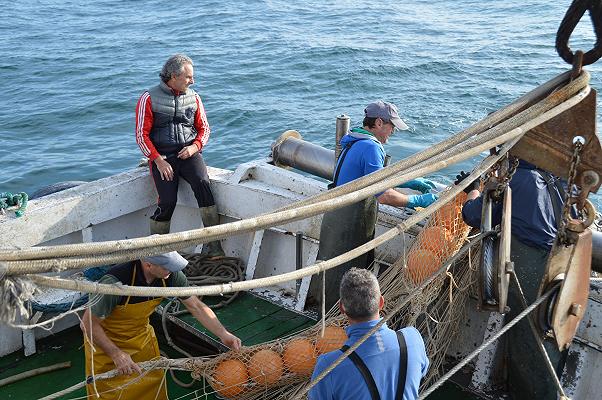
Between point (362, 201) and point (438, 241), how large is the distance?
0.67 meters

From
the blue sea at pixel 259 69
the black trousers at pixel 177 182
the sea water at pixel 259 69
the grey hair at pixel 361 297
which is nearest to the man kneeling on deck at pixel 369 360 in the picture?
the grey hair at pixel 361 297

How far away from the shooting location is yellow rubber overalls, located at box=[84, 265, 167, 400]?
4.27 metres

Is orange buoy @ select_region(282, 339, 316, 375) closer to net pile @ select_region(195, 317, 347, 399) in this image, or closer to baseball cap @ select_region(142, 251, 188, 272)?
net pile @ select_region(195, 317, 347, 399)

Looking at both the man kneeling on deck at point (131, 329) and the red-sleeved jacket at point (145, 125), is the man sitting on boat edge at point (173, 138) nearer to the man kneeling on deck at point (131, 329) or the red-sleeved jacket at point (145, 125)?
the red-sleeved jacket at point (145, 125)

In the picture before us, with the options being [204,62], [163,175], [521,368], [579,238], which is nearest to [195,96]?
[163,175]

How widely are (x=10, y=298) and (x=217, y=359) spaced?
8.60 ft

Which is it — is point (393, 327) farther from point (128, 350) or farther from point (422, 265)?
point (128, 350)

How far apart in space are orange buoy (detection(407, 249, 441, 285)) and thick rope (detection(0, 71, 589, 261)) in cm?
178

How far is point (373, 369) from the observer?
307 cm

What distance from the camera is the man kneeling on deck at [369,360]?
3.07m

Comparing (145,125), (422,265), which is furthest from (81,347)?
(422,265)

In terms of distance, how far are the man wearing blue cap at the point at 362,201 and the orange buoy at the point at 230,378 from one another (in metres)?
1.19

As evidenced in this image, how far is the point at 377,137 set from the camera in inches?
204

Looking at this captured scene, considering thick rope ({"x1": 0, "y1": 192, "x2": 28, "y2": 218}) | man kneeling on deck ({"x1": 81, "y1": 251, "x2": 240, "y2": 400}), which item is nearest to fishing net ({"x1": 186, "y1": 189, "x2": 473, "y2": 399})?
man kneeling on deck ({"x1": 81, "y1": 251, "x2": 240, "y2": 400})
